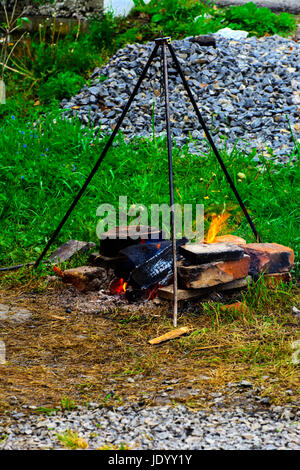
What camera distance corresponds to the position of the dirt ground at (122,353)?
7.97 ft

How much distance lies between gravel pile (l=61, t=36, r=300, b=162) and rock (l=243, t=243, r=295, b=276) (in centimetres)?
202

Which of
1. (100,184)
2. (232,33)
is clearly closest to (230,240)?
(100,184)

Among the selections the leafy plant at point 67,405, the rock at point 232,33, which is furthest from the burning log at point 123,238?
the rock at point 232,33

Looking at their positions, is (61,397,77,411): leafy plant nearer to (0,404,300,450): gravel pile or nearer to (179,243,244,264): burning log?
(0,404,300,450): gravel pile

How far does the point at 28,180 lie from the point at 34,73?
2.76 m

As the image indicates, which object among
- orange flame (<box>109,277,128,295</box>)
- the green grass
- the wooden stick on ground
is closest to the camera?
the wooden stick on ground

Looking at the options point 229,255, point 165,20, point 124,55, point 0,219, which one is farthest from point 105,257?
point 165,20

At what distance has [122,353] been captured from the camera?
2.90m

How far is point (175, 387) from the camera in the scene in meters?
2.49

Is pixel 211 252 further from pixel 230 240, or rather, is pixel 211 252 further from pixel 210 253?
pixel 230 240

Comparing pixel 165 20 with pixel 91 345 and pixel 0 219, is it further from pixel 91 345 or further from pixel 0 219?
pixel 91 345

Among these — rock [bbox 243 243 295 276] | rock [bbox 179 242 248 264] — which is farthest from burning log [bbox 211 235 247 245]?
rock [bbox 179 242 248 264]

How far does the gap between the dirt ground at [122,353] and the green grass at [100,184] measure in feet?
2.73

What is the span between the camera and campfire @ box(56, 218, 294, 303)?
3.39 metres
